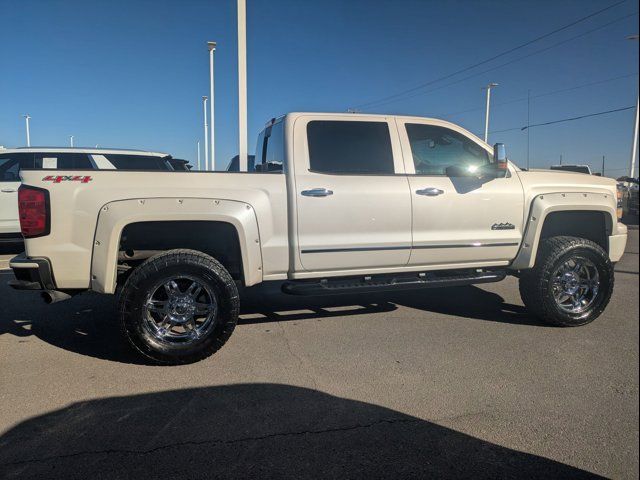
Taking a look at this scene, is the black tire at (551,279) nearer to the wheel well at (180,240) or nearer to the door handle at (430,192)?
the door handle at (430,192)

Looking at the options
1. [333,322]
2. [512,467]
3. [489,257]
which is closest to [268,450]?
[512,467]

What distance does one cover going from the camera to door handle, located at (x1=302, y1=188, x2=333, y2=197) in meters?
4.26

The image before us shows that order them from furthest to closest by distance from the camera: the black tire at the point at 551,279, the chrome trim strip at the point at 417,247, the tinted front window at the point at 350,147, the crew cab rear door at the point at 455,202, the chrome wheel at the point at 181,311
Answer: the black tire at the point at 551,279, the crew cab rear door at the point at 455,202, the tinted front window at the point at 350,147, the chrome trim strip at the point at 417,247, the chrome wheel at the point at 181,311

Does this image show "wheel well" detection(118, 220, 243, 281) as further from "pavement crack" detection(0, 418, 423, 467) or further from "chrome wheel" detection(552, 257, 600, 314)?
"chrome wheel" detection(552, 257, 600, 314)

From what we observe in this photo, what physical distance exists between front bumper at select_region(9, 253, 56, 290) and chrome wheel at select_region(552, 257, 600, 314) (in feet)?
15.6

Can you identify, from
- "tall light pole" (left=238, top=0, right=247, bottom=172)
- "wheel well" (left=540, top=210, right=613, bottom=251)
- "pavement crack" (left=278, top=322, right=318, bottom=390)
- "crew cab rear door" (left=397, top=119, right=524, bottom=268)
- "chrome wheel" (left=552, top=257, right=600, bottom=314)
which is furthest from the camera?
"tall light pole" (left=238, top=0, right=247, bottom=172)

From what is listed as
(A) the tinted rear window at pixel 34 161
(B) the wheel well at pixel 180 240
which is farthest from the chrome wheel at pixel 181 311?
(A) the tinted rear window at pixel 34 161

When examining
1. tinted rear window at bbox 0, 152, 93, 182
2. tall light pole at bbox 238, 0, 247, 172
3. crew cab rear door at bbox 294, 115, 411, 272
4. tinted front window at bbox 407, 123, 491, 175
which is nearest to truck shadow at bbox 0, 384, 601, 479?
crew cab rear door at bbox 294, 115, 411, 272

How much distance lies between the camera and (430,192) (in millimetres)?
4652

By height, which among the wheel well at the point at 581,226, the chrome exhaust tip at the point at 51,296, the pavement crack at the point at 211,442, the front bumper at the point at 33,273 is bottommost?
the pavement crack at the point at 211,442

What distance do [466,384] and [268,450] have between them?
5.37 feet

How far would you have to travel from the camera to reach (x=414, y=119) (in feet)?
16.1

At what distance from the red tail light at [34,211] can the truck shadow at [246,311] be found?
1.17 metres

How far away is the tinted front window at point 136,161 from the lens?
8.99 m
